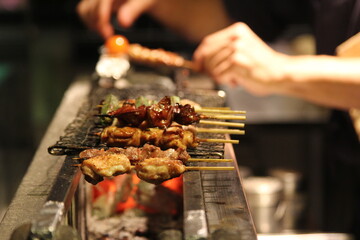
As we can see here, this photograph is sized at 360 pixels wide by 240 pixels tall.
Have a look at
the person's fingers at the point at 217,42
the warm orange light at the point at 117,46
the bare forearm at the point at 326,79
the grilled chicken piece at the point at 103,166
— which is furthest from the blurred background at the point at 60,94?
the grilled chicken piece at the point at 103,166

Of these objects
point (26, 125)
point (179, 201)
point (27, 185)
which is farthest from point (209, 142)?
point (26, 125)

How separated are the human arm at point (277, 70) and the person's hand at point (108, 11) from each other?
0.95 meters

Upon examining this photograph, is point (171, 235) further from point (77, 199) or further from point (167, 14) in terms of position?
point (167, 14)

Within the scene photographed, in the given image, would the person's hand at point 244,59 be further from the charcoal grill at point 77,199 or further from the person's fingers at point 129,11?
the person's fingers at point 129,11

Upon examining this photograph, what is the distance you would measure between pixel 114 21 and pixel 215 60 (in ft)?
11.4

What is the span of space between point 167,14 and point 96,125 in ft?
7.29

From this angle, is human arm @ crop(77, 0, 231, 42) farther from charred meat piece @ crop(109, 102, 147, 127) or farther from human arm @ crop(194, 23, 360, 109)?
charred meat piece @ crop(109, 102, 147, 127)

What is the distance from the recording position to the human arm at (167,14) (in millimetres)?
4363

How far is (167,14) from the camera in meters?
4.66

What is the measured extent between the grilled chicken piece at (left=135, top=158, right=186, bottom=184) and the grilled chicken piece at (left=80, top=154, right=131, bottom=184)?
6cm

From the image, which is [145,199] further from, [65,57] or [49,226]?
[65,57]

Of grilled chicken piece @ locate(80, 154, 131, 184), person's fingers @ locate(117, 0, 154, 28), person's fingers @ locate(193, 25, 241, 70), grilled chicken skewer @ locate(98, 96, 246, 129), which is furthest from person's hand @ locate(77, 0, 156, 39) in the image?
grilled chicken piece @ locate(80, 154, 131, 184)

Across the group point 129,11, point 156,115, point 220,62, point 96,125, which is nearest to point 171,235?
point 156,115

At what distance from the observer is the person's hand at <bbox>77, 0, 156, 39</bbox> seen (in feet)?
14.2
